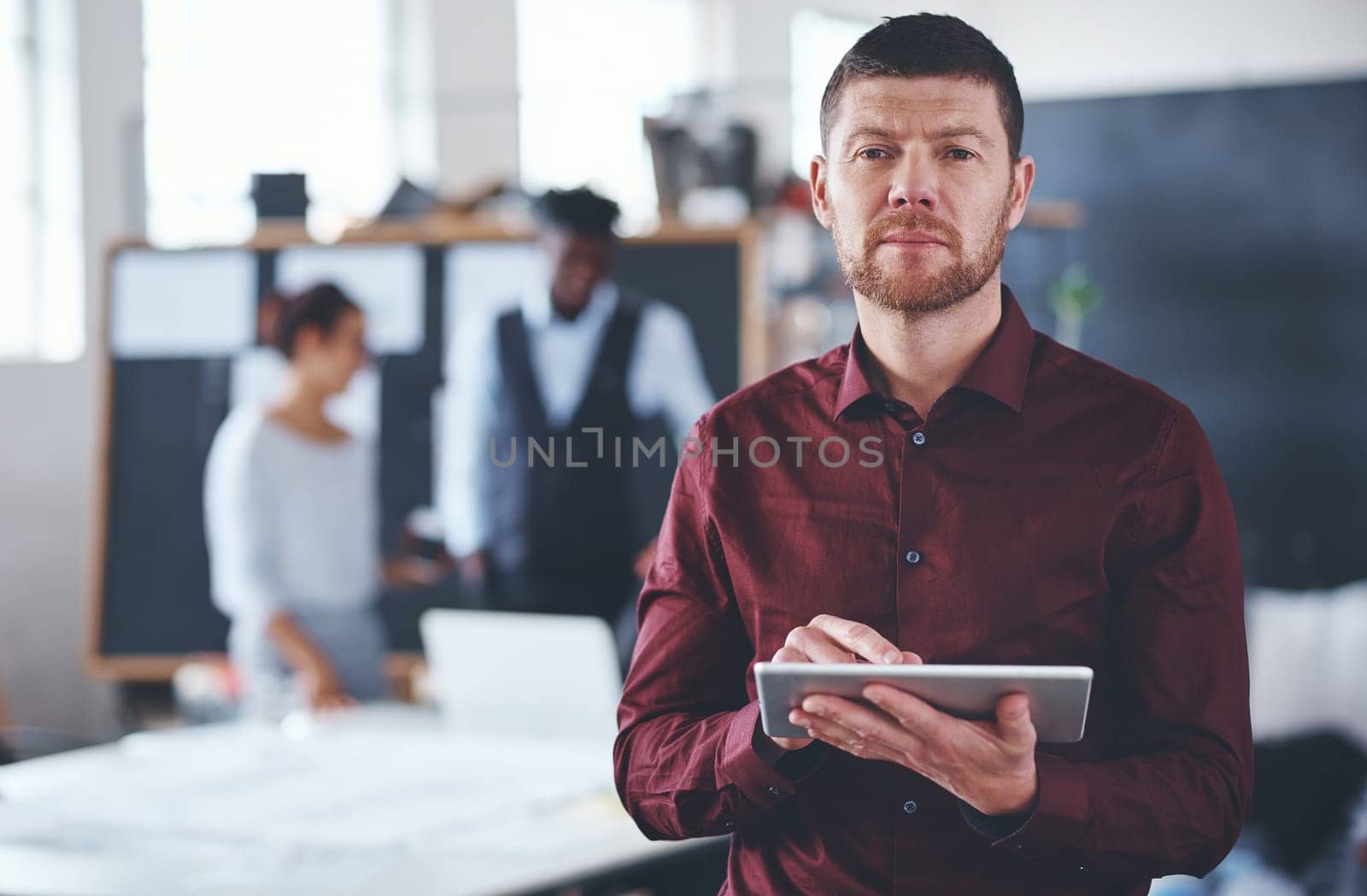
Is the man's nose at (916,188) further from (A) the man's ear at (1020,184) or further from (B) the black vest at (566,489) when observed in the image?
(B) the black vest at (566,489)

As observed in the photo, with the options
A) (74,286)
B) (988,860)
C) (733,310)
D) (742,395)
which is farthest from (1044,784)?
(74,286)

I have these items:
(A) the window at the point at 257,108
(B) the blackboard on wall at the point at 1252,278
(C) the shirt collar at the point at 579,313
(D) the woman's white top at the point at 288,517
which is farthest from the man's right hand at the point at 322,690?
(B) the blackboard on wall at the point at 1252,278

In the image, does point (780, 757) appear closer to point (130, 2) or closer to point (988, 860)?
point (988, 860)

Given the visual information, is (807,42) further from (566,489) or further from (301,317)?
(566,489)

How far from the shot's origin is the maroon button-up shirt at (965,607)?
3.63ft

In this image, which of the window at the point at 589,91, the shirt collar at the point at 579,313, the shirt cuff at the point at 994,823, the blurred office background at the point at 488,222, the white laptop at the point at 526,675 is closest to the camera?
the shirt cuff at the point at 994,823

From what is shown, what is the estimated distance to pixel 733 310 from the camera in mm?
3920

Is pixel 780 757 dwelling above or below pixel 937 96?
below

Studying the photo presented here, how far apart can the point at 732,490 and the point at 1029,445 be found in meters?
0.25

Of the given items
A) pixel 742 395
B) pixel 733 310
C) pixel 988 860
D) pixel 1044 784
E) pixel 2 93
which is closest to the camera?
pixel 1044 784

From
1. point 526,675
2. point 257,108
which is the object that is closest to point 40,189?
point 257,108

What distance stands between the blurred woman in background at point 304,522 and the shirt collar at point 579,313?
446 mm

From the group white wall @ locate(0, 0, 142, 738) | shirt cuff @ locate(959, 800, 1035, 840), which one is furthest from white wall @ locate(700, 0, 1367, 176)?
shirt cuff @ locate(959, 800, 1035, 840)

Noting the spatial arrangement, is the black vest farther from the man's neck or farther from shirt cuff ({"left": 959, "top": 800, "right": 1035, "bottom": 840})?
shirt cuff ({"left": 959, "top": 800, "right": 1035, "bottom": 840})
